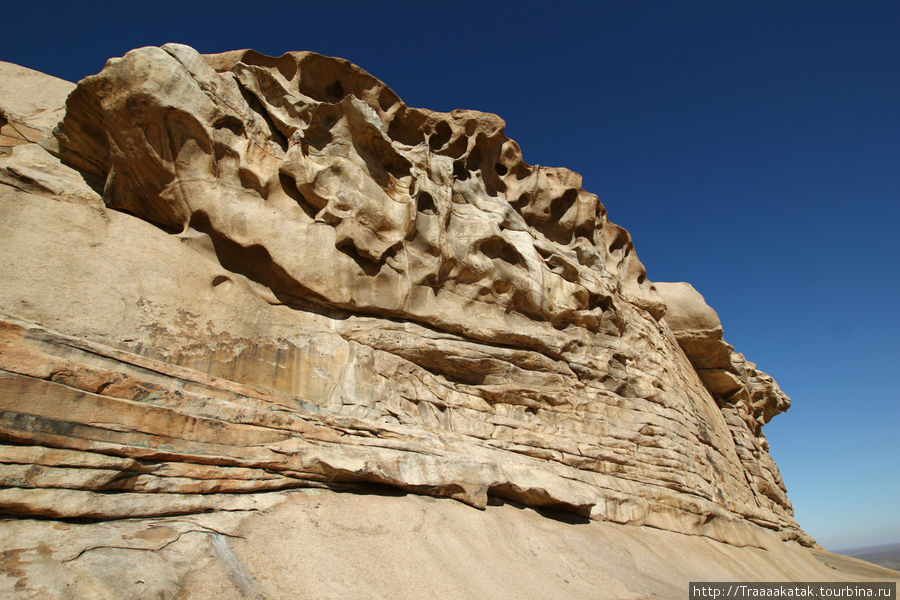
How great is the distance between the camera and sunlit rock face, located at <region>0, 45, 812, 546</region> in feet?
12.6

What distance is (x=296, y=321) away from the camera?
639 centimetres

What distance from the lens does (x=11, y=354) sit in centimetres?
339

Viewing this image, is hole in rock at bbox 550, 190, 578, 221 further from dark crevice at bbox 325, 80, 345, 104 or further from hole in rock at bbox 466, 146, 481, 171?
dark crevice at bbox 325, 80, 345, 104

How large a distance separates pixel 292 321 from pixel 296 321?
0.18 ft

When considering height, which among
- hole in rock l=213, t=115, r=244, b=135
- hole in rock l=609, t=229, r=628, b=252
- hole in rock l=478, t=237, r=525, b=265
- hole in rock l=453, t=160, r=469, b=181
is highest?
hole in rock l=609, t=229, r=628, b=252

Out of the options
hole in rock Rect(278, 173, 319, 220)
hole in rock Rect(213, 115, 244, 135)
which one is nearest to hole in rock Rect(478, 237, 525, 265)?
hole in rock Rect(278, 173, 319, 220)

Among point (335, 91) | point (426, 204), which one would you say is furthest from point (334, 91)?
point (426, 204)

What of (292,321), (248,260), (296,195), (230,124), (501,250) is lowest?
(292,321)

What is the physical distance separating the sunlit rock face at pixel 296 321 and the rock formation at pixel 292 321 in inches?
1.0

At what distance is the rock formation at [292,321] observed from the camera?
3.82 meters

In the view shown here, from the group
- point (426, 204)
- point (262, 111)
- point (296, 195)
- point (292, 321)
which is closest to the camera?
point (292, 321)

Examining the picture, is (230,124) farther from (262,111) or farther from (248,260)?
(248,260)

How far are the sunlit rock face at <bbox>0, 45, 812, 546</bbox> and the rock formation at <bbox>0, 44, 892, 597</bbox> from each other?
26 mm

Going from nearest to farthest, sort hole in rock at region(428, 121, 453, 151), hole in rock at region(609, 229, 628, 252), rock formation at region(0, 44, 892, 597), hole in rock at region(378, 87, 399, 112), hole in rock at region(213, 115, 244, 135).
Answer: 1. rock formation at region(0, 44, 892, 597)
2. hole in rock at region(213, 115, 244, 135)
3. hole in rock at region(378, 87, 399, 112)
4. hole in rock at region(428, 121, 453, 151)
5. hole in rock at region(609, 229, 628, 252)
